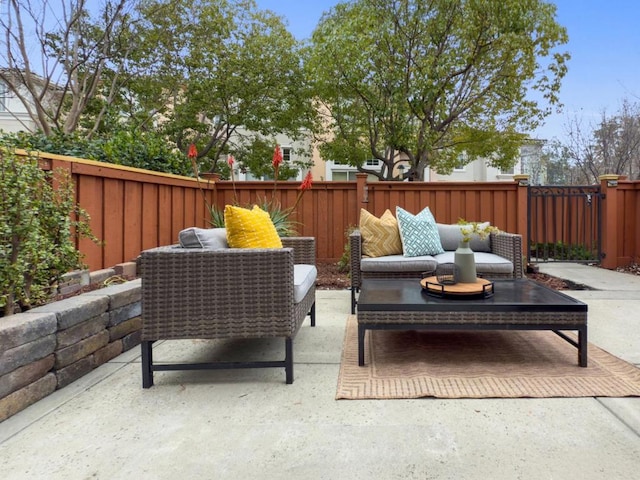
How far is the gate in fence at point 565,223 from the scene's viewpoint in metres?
5.38

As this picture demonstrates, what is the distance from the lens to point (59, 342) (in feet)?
5.84

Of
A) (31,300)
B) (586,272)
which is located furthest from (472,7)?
(31,300)

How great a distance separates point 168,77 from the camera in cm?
838

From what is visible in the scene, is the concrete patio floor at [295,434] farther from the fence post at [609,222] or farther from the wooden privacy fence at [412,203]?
the fence post at [609,222]

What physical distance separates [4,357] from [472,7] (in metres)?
7.15

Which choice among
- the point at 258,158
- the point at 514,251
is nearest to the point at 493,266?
the point at 514,251

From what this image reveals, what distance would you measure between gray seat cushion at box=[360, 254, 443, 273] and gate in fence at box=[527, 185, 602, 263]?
2.84 metres

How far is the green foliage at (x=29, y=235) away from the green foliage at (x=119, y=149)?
1163 millimetres

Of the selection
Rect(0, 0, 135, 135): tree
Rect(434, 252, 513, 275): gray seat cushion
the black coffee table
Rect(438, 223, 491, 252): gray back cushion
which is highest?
Rect(0, 0, 135, 135): tree

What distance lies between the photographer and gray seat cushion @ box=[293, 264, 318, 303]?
2.07 meters

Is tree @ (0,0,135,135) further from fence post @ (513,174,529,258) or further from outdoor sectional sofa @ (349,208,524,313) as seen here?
fence post @ (513,174,529,258)

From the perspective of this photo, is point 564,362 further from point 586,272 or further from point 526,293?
point 586,272

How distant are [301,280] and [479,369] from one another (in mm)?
1074

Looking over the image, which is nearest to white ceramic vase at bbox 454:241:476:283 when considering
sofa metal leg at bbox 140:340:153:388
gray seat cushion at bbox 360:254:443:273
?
gray seat cushion at bbox 360:254:443:273
